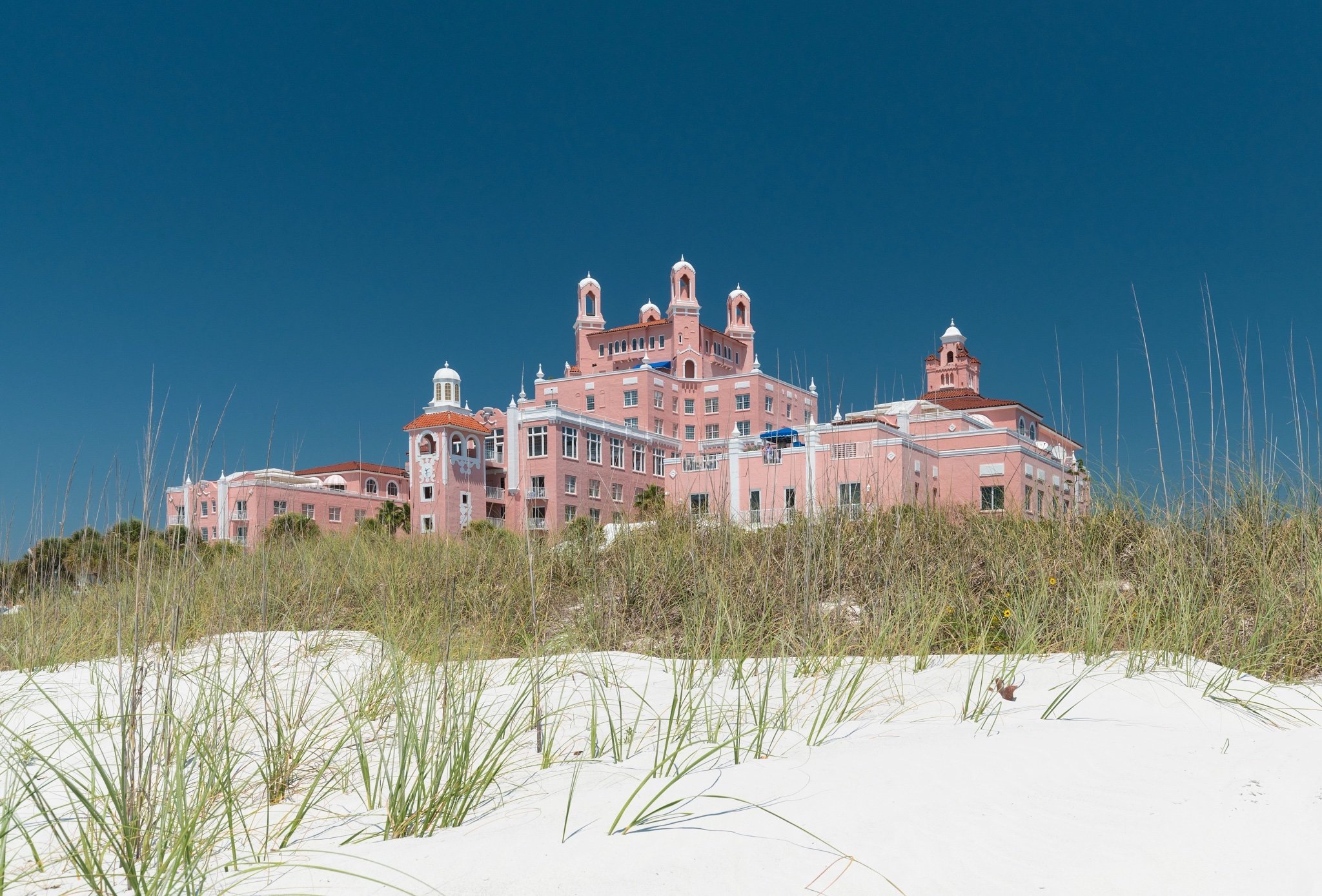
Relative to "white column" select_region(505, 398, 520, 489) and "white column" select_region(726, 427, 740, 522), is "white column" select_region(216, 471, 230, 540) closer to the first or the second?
"white column" select_region(726, 427, 740, 522)

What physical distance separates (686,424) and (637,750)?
51.1 m

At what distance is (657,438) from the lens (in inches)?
1891

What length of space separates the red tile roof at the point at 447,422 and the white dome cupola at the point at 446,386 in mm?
4363

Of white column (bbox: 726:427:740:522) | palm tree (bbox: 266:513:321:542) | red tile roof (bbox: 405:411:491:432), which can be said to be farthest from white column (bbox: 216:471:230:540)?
red tile roof (bbox: 405:411:491:432)

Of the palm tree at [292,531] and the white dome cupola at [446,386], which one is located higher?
the white dome cupola at [446,386]

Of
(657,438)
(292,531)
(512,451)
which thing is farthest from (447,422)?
(292,531)

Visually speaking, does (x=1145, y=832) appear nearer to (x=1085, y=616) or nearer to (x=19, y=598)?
(x=1085, y=616)

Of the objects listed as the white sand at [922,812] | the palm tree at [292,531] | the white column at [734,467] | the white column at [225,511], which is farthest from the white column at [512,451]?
the white sand at [922,812]

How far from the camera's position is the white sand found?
6.84 ft

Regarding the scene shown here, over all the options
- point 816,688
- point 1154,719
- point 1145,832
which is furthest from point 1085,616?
point 1145,832

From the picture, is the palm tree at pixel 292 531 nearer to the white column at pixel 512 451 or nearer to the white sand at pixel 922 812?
the white sand at pixel 922 812

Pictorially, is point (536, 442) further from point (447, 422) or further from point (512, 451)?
point (447, 422)

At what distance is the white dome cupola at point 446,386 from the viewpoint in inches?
1848

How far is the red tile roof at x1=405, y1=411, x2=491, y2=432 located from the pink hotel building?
0.10 m
